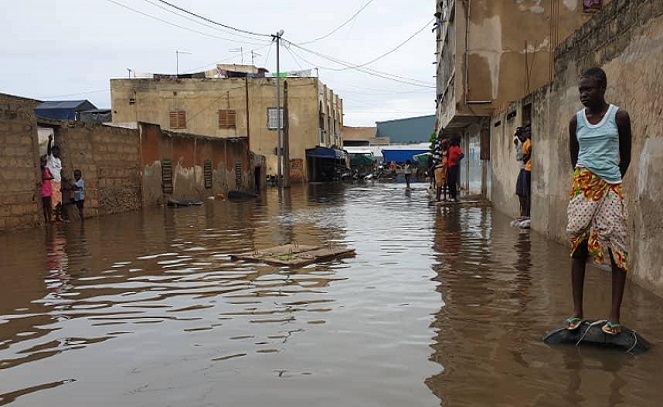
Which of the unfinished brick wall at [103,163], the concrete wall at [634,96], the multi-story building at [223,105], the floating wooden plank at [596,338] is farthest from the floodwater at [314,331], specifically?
the multi-story building at [223,105]

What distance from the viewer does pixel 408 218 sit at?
1422 cm

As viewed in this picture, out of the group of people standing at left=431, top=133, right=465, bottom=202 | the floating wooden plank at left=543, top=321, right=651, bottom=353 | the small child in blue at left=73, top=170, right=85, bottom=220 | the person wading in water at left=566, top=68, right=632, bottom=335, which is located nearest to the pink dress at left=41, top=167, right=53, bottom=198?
the small child in blue at left=73, top=170, right=85, bottom=220

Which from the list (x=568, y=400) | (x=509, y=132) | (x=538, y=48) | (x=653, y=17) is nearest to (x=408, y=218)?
(x=509, y=132)

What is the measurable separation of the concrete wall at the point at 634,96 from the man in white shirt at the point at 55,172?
39.1ft

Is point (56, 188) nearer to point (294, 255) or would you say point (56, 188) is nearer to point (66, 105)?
point (294, 255)

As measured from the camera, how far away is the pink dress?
14.3 meters

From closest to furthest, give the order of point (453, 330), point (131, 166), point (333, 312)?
point (453, 330)
point (333, 312)
point (131, 166)

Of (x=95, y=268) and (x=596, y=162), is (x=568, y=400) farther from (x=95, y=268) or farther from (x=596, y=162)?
(x=95, y=268)

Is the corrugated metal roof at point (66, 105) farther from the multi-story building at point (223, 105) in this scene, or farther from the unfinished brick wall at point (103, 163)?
the unfinished brick wall at point (103, 163)

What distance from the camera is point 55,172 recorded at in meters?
15.1

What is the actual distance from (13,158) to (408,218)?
29.6 feet

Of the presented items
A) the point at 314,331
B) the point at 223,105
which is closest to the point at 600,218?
the point at 314,331

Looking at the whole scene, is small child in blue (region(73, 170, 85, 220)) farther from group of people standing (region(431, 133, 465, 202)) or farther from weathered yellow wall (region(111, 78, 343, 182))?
weathered yellow wall (region(111, 78, 343, 182))

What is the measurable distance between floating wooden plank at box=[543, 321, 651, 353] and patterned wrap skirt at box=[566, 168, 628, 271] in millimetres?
440
